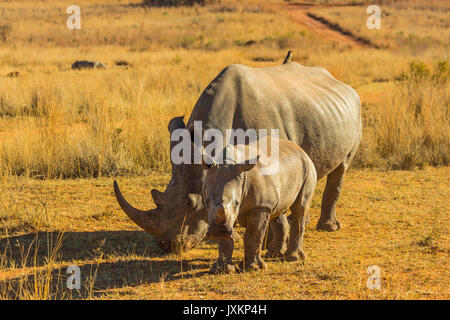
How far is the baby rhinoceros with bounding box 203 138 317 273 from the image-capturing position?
4262mm

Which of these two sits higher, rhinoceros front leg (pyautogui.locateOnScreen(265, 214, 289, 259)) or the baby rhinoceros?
the baby rhinoceros

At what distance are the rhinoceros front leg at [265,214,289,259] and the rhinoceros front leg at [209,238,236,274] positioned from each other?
2.24ft

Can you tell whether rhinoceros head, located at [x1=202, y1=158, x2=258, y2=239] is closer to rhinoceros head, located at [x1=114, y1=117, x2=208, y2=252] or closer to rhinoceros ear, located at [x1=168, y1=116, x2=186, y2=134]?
rhinoceros head, located at [x1=114, y1=117, x2=208, y2=252]

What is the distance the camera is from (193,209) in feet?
16.3

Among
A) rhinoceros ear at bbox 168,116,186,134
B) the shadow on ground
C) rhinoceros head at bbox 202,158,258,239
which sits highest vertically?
rhinoceros ear at bbox 168,116,186,134

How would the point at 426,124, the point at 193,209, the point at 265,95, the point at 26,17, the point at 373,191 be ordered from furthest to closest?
1. the point at 26,17
2. the point at 426,124
3. the point at 373,191
4. the point at 265,95
5. the point at 193,209

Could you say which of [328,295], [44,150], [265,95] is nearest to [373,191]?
[265,95]

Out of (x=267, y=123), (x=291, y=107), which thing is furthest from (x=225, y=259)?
(x=291, y=107)

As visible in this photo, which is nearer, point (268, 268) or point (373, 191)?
point (268, 268)

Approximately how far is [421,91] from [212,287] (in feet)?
26.0

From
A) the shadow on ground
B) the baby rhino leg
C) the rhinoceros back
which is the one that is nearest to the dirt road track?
the rhinoceros back

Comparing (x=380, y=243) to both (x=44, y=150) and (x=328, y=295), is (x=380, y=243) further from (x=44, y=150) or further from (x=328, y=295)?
(x=44, y=150)

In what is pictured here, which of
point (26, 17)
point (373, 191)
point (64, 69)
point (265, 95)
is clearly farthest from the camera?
point (26, 17)

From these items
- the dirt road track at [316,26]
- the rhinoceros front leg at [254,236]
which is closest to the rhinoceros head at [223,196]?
the rhinoceros front leg at [254,236]
